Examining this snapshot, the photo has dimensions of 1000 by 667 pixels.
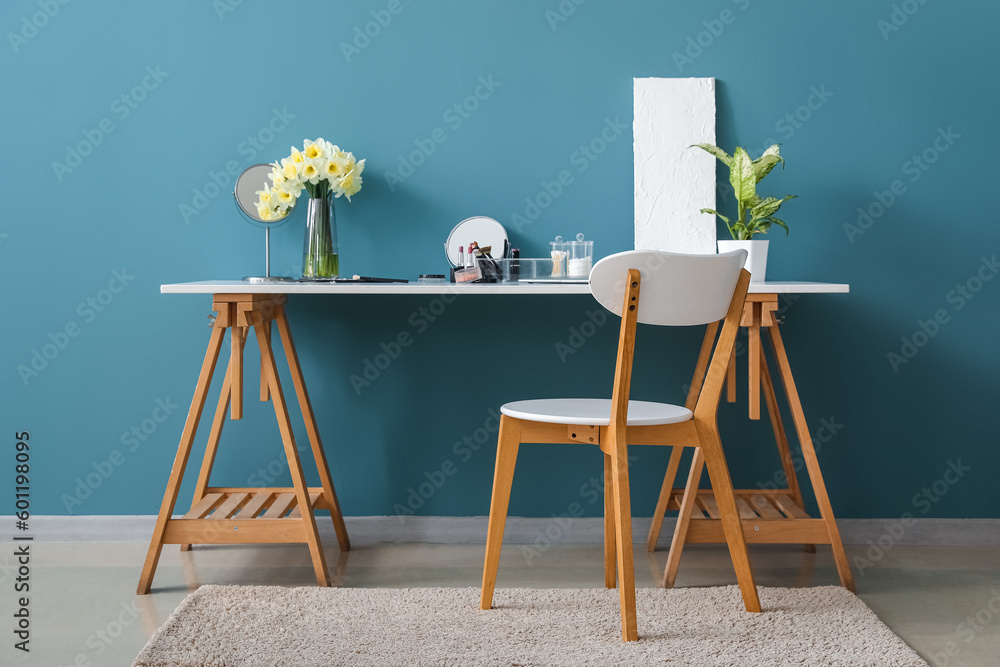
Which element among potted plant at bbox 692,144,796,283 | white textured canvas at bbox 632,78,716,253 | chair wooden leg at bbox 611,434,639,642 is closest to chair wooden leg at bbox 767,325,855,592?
potted plant at bbox 692,144,796,283

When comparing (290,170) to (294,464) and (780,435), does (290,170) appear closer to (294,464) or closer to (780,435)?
(294,464)

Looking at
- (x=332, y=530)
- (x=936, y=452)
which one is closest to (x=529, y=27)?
(x=332, y=530)

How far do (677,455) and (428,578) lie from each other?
2.53 ft

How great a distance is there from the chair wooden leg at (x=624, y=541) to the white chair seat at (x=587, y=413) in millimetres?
72

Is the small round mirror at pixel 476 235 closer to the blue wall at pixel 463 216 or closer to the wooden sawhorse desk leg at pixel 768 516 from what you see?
the blue wall at pixel 463 216

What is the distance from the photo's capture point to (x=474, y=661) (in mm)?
1617

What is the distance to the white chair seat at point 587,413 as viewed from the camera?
1728 millimetres

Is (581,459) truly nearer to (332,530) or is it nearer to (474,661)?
(332,530)

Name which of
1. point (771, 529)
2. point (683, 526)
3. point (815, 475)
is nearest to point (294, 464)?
point (683, 526)

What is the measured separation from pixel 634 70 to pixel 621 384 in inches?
47.3

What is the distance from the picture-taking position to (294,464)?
2115 mm

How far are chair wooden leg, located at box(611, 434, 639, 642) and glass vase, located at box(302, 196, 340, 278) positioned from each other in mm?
1070

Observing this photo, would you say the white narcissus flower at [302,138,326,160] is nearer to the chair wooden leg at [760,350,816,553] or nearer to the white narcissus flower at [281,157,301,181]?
the white narcissus flower at [281,157,301,181]

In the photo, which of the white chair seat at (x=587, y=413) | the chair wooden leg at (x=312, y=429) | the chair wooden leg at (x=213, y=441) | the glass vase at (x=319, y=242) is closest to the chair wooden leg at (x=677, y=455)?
the white chair seat at (x=587, y=413)
